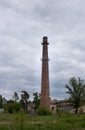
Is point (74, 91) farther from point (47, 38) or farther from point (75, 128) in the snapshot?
point (75, 128)

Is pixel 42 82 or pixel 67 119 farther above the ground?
pixel 42 82

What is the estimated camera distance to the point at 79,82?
86.1m

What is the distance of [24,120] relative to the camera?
1816 cm

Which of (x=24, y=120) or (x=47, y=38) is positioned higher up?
(x=47, y=38)

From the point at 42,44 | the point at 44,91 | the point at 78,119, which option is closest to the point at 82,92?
the point at 44,91

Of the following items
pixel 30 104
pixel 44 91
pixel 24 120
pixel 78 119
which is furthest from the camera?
pixel 30 104

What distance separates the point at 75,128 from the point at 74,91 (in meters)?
62.2

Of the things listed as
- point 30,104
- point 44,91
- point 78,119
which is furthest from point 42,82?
point 78,119

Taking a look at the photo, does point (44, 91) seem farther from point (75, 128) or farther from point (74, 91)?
point (75, 128)

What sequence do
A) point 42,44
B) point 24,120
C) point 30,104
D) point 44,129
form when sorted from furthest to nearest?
point 30,104 < point 42,44 < point 44,129 < point 24,120

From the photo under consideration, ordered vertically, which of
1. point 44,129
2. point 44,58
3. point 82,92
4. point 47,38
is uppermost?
point 47,38

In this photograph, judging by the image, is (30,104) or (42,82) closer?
(42,82)

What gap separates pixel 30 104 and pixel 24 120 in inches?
4218

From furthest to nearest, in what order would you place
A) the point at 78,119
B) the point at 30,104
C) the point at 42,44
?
the point at 30,104
the point at 42,44
the point at 78,119
